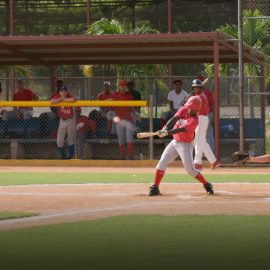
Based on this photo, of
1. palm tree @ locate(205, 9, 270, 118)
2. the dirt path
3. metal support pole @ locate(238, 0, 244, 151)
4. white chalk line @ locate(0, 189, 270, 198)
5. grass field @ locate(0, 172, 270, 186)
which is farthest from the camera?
palm tree @ locate(205, 9, 270, 118)

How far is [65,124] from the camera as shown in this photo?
2727cm

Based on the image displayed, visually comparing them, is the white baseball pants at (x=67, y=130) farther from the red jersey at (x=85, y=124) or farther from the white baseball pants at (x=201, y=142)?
the white baseball pants at (x=201, y=142)

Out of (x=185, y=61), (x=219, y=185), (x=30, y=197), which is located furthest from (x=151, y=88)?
(x=30, y=197)

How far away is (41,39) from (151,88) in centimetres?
920

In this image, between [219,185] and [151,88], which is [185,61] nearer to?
[151,88]

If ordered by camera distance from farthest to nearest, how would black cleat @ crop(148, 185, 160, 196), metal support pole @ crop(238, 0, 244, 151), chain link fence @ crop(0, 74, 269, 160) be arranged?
Result: chain link fence @ crop(0, 74, 269, 160) < metal support pole @ crop(238, 0, 244, 151) < black cleat @ crop(148, 185, 160, 196)

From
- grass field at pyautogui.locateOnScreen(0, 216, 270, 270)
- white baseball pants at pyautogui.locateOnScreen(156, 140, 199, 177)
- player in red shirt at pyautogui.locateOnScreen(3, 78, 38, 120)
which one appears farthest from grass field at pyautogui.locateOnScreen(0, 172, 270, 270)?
player in red shirt at pyautogui.locateOnScreen(3, 78, 38, 120)

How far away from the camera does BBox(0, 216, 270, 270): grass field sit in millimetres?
10227

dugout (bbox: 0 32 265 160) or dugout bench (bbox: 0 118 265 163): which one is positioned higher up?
dugout (bbox: 0 32 265 160)

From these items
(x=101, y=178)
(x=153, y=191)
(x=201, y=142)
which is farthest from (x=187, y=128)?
(x=201, y=142)

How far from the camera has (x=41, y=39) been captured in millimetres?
26875

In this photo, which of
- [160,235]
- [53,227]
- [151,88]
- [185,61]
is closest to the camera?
[160,235]

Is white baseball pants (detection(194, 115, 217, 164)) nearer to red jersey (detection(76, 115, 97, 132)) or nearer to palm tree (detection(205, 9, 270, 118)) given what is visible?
red jersey (detection(76, 115, 97, 132))

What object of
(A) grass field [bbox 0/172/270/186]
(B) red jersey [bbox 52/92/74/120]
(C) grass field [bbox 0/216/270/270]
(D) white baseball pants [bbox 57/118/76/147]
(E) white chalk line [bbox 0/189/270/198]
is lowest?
(C) grass field [bbox 0/216/270/270]
